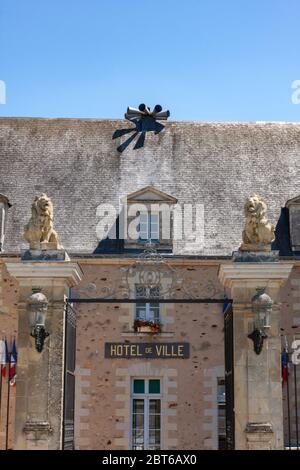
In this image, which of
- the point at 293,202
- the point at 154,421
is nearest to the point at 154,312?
the point at 154,421

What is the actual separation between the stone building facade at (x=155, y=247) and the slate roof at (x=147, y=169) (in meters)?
0.03

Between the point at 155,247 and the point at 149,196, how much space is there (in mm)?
1103

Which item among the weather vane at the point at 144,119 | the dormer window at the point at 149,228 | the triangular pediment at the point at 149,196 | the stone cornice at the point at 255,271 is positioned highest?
the weather vane at the point at 144,119

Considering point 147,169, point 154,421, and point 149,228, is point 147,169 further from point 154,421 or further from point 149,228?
point 154,421

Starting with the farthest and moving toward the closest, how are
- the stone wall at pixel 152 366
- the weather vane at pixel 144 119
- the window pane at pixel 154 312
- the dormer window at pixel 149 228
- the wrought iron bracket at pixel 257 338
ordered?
1. the weather vane at pixel 144 119
2. the dormer window at pixel 149 228
3. the window pane at pixel 154 312
4. the stone wall at pixel 152 366
5. the wrought iron bracket at pixel 257 338

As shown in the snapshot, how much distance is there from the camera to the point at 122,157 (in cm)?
1706

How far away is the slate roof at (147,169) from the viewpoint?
15.8 meters

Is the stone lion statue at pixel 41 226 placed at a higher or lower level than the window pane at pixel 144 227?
lower

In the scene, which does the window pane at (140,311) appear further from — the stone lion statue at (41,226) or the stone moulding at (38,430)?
the stone moulding at (38,430)

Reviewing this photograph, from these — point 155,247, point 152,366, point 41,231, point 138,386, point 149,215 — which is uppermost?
point 149,215

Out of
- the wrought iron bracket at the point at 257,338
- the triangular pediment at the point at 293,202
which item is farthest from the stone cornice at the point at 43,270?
the triangular pediment at the point at 293,202

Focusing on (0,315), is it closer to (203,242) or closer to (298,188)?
(203,242)

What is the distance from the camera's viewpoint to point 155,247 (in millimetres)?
15320

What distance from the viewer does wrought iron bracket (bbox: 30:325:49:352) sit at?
886 cm
